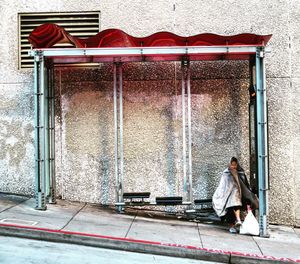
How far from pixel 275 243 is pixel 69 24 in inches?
286

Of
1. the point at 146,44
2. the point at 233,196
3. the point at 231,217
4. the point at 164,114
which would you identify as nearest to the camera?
the point at 233,196

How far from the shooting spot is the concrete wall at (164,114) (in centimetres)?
1008

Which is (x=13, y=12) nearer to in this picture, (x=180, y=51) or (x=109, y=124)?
(x=109, y=124)

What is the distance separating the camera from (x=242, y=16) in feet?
33.6

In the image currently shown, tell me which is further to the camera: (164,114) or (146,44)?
(164,114)

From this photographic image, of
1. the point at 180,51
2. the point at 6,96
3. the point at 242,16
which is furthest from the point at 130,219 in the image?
the point at 242,16

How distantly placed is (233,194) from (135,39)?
13.0ft

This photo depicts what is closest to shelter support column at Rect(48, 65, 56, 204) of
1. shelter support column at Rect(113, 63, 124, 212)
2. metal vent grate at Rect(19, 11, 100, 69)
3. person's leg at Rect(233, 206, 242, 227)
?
metal vent grate at Rect(19, 11, 100, 69)

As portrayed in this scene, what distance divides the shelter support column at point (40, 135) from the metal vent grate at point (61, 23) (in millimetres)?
1885

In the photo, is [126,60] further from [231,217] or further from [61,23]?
[231,217]

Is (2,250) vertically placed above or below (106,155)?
below

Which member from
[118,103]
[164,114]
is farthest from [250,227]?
[118,103]

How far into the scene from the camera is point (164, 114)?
33.6 feet

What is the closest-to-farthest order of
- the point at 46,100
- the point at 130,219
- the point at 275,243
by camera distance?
the point at 275,243 < the point at 130,219 < the point at 46,100
